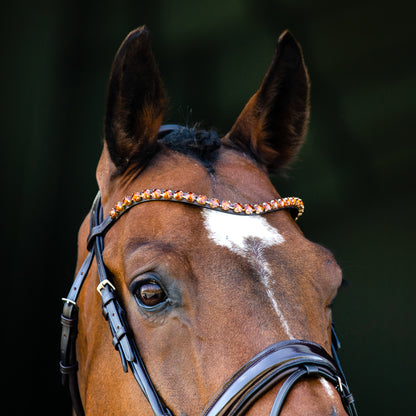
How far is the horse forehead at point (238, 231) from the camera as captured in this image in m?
1.61

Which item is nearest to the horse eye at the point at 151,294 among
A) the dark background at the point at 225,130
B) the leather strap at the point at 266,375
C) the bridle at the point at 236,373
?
the bridle at the point at 236,373

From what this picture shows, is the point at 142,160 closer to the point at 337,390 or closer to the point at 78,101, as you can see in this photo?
the point at 337,390

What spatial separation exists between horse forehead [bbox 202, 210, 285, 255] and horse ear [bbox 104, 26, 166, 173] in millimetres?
471

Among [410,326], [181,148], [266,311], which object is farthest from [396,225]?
[266,311]

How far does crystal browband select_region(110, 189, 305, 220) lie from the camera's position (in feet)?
5.68

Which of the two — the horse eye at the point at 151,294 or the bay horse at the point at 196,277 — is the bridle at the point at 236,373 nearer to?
the bay horse at the point at 196,277

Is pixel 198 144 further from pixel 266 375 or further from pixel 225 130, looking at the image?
pixel 225 130

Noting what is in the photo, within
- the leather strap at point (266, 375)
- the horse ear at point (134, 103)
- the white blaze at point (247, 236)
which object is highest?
the horse ear at point (134, 103)

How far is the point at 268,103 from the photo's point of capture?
226 cm

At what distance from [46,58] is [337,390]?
11.5 ft

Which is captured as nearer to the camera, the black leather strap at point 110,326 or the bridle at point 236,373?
the bridle at point 236,373

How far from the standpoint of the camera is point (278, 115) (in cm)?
233

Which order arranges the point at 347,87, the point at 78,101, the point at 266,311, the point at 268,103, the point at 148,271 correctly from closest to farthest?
the point at 266,311
the point at 148,271
the point at 268,103
the point at 78,101
the point at 347,87

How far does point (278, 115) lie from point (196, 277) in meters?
1.08
